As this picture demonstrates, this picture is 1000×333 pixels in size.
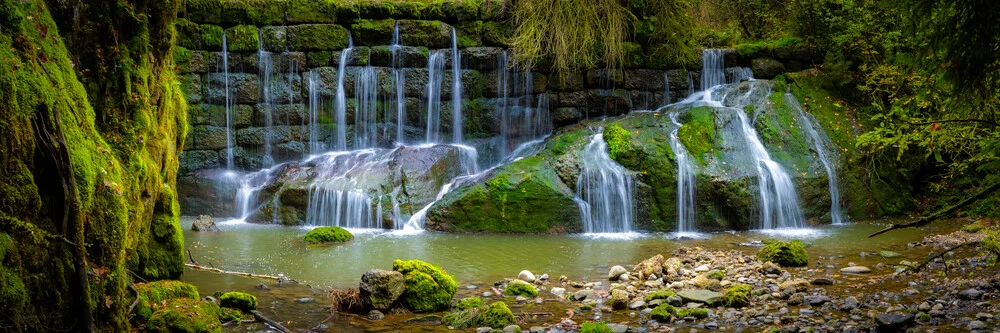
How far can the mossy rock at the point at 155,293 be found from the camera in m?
5.07

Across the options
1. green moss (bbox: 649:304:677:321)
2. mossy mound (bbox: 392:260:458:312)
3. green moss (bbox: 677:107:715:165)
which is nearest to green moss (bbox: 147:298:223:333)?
mossy mound (bbox: 392:260:458:312)

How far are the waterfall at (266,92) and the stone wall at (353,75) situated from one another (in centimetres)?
3

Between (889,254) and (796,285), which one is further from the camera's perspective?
(889,254)

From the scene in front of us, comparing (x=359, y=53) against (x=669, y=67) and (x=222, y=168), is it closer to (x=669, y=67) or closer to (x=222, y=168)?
(x=222, y=168)

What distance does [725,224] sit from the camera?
12195 millimetres

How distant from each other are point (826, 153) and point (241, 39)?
11.2 meters

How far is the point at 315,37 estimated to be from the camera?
49.4 feet

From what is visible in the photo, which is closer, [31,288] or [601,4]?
[31,288]

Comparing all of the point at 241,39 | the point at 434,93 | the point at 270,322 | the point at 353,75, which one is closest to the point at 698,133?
the point at 434,93

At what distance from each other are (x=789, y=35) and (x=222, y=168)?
39.8 ft

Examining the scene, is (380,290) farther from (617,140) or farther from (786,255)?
(617,140)

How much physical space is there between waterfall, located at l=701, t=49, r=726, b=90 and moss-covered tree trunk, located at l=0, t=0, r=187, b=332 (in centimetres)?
1189

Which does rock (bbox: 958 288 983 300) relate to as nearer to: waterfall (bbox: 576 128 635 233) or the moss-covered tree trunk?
the moss-covered tree trunk

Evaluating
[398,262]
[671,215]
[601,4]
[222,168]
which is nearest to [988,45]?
[398,262]
